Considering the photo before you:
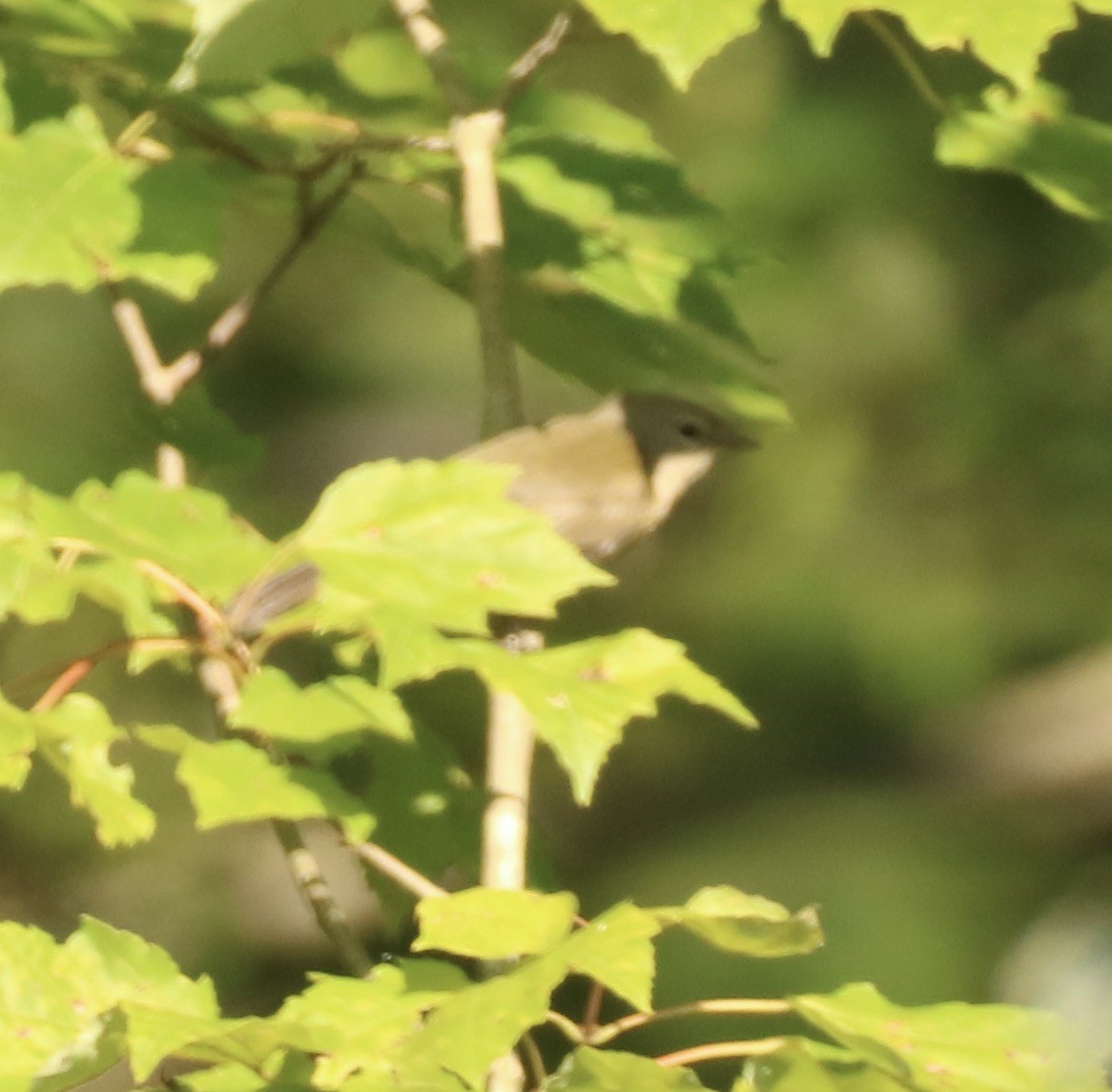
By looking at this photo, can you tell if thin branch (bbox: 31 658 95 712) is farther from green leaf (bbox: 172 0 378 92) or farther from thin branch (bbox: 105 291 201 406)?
green leaf (bbox: 172 0 378 92)

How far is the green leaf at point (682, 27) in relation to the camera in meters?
1.76

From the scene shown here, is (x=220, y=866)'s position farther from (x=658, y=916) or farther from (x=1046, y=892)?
(x=658, y=916)

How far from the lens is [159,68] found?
228 cm

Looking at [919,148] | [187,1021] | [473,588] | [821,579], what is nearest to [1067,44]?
[919,148]

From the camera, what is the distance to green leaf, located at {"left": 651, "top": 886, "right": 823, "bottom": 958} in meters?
1.45

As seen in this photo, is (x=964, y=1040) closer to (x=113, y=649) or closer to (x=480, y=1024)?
(x=480, y=1024)

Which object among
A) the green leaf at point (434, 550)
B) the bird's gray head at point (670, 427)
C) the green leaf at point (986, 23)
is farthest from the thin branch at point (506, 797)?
the bird's gray head at point (670, 427)

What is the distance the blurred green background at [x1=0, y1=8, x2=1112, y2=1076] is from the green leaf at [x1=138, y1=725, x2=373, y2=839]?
2.34m

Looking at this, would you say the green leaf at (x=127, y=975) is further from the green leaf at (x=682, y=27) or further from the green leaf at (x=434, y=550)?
the green leaf at (x=682, y=27)

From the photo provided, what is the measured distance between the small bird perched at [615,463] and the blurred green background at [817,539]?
0.76m

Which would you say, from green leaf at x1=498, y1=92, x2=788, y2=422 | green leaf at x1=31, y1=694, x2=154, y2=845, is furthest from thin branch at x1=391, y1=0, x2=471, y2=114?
green leaf at x1=31, y1=694, x2=154, y2=845

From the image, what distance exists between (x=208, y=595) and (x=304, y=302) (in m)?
3.65

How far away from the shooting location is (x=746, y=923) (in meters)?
1.47

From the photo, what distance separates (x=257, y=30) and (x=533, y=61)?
0.37 meters
